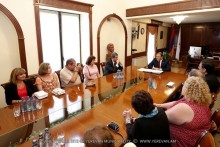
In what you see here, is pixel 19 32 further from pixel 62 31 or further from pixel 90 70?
pixel 90 70

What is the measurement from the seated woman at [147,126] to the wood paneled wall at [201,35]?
8.45m

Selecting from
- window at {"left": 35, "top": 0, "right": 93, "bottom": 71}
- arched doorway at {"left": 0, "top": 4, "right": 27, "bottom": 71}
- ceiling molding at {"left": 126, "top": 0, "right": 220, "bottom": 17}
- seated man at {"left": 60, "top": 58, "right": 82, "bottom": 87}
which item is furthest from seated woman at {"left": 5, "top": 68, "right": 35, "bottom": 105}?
ceiling molding at {"left": 126, "top": 0, "right": 220, "bottom": 17}

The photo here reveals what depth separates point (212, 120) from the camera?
1.55 meters

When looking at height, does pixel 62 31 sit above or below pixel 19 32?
above

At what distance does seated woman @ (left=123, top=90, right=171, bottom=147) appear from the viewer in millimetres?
1193

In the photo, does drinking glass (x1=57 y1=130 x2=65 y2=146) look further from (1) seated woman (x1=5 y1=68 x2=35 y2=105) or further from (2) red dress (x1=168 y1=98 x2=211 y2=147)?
(1) seated woman (x1=5 y1=68 x2=35 y2=105)

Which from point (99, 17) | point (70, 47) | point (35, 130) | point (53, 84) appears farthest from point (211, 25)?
point (35, 130)

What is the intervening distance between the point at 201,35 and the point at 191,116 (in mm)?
8348

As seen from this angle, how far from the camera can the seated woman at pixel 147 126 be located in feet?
3.92

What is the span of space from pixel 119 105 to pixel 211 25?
8316mm

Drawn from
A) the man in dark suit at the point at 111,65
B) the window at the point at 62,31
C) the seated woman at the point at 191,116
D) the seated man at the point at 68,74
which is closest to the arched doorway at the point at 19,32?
the window at the point at 62,31

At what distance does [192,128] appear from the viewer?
54.2 inches

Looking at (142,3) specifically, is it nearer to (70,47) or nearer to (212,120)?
(70,47)

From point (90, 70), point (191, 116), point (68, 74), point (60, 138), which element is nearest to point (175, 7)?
point (90, 70)
